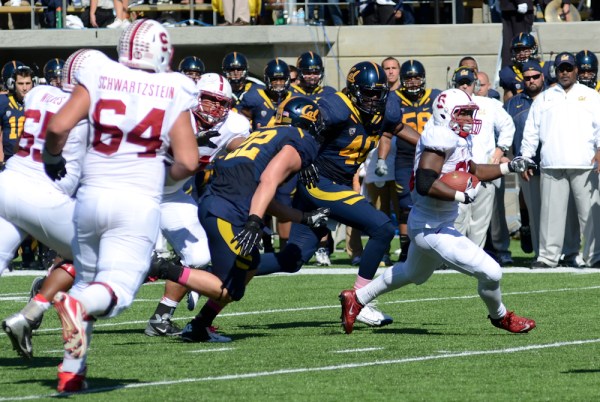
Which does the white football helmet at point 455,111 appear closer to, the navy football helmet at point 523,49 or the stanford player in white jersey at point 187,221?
the stanford player in white jersey at point 187,221

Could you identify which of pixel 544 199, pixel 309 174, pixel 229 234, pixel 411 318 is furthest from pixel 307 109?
pixel 544 199

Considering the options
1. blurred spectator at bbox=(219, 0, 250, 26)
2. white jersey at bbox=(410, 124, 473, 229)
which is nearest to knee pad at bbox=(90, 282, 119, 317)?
white jersey at bbox=(410, 124, 473, 229)

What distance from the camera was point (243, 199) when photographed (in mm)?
7848

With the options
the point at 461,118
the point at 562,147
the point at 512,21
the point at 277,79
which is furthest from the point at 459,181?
the point at 512,21

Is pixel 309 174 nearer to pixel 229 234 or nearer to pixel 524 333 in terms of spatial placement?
pixel 229 234

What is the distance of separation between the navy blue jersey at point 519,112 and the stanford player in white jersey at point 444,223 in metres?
4.95

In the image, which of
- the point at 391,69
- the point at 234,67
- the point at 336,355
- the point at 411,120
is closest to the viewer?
the point at 336,355

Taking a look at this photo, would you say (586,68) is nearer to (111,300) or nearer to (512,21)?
(512,21)

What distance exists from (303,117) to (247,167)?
0.51 m

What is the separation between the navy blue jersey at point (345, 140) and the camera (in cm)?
923

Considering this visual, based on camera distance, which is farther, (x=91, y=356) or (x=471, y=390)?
(x=91, y=356)

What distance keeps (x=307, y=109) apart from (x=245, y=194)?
2.35 ft

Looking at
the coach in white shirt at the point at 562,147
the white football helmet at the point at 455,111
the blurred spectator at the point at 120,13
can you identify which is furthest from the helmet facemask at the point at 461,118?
the blurred spectator at the point at 120,13

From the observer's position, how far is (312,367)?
6.91 m
